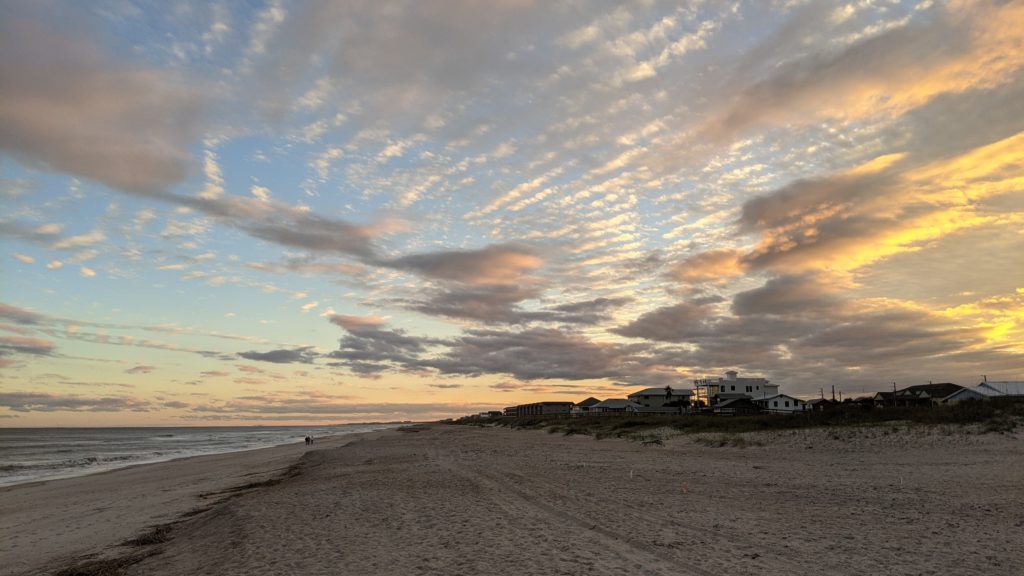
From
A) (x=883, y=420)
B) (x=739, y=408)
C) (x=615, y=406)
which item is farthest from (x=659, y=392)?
(x=883, y=420)

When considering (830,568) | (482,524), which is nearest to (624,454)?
(482,524)

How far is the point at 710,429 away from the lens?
44094 mm

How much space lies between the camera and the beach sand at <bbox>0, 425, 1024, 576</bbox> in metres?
9.82

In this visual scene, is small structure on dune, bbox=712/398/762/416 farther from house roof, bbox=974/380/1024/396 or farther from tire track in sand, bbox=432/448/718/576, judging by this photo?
tire track in sand, bbox=432/448/718/576

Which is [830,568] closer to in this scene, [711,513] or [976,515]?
[711,513]

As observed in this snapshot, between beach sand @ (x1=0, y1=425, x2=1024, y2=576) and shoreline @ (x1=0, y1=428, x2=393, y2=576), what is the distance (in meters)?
0.17

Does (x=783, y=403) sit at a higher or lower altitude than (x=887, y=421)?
higher

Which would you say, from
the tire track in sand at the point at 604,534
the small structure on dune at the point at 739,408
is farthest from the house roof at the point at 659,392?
the tire track in sand at the point at 604,534

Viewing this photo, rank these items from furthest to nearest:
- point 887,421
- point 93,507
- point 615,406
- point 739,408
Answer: point 615,406 < point 739,408 < point 887,421 < point 93,507

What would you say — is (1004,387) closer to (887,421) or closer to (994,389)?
(994,389)

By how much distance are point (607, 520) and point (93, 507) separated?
2073 centimetres

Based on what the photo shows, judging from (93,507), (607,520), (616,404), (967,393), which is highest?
(967,393)

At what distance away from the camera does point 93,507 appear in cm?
2228

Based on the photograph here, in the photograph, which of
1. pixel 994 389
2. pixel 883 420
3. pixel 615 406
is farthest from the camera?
pixel 615 406
